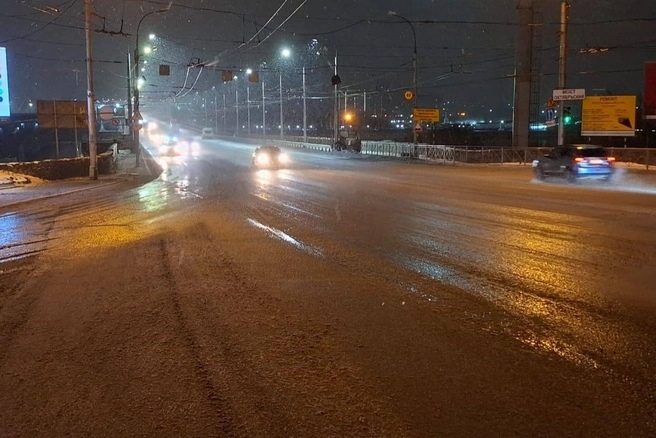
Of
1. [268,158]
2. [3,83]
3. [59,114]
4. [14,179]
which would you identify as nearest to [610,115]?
[268,158]

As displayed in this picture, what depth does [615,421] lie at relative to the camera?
432cm

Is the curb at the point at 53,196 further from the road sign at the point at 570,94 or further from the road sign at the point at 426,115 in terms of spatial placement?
the road sign at the point at 426,115

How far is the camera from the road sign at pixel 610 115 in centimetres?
4131

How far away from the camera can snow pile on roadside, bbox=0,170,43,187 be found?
2773 cm

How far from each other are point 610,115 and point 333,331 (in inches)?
1586

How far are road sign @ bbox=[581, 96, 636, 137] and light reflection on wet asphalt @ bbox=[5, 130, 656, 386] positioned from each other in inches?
823

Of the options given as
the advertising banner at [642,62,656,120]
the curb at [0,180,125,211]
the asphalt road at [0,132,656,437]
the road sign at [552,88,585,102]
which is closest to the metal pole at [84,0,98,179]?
the curb at [0,180,125,211]

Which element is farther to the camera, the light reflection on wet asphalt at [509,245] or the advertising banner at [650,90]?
the advertising banner at [650,90]

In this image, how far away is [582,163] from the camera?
88.9ft

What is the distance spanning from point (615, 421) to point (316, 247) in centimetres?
731

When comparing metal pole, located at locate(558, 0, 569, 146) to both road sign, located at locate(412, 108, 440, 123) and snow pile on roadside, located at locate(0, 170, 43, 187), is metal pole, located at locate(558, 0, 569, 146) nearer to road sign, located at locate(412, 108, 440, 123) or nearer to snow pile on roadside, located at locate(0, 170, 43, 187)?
road sign, located at locate(412, 108, 440, 123)

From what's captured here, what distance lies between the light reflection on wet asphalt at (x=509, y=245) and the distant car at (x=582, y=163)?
4.03 metres

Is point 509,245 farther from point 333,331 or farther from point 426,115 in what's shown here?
point 426,115

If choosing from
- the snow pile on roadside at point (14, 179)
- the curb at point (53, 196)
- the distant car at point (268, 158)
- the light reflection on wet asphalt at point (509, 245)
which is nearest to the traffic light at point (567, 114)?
the light reflection on wet asphalt at point (509, 245)
